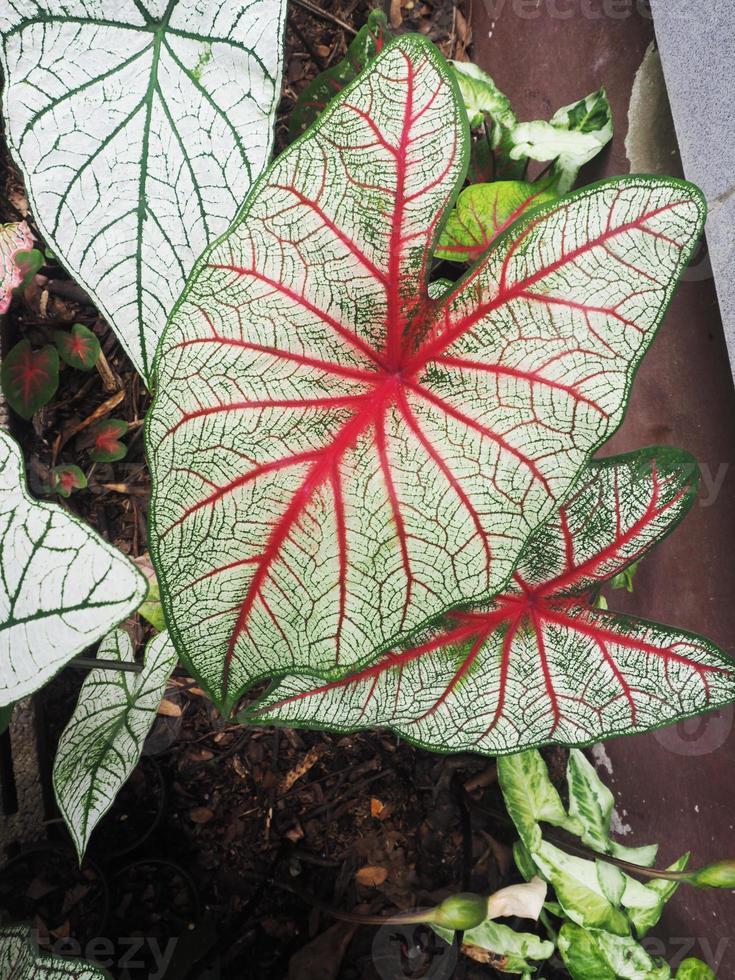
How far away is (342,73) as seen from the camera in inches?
48.6

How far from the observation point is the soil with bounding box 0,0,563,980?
1.34m

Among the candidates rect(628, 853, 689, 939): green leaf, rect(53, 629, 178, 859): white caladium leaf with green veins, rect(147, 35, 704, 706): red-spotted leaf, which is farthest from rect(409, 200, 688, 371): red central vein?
rect(628, 853, 689, 939): green leaf

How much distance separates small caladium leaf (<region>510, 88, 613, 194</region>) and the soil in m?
0.58

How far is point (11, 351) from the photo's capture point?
1.38m

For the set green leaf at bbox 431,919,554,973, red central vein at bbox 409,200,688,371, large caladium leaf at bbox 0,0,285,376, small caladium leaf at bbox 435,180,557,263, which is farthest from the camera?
small caladium leaf at bbox 435,180,557,263

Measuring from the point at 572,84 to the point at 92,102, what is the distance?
39.9 inches

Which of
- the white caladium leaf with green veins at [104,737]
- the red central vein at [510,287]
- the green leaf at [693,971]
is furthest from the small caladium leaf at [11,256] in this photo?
the green leaf at [693,971]

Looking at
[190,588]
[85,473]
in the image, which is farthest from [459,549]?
[85,473]

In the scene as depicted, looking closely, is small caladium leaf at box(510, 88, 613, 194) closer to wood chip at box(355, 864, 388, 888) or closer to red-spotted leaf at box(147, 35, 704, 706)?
red-spotted leaf at box(147, 35, 704, 706)

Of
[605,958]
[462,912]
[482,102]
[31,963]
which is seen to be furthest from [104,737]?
[482,102]

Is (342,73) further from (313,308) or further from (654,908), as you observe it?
(654,908)

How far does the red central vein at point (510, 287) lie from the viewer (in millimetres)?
610

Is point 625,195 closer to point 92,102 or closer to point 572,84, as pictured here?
point 92,102

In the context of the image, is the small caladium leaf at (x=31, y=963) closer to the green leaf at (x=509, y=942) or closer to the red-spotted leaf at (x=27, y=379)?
the green leaf at (x=509, y=942)
